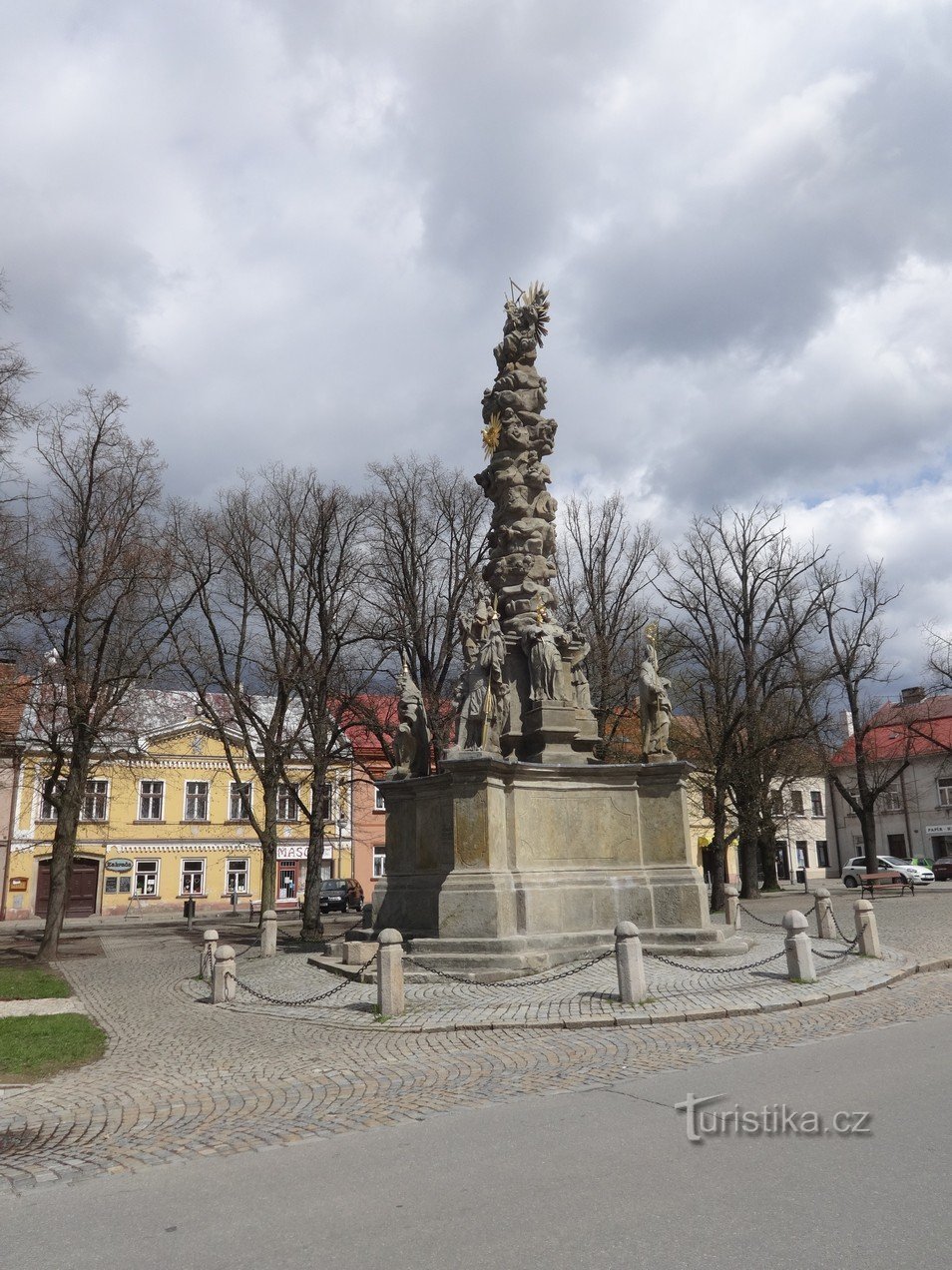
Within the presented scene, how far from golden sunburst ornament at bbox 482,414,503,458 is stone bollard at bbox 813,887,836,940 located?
9.72m

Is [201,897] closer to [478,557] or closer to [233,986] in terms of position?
[478,557]

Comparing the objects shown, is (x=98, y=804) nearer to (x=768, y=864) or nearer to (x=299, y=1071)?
(x=768, y=864)

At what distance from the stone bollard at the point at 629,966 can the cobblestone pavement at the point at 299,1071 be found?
0.88 meters

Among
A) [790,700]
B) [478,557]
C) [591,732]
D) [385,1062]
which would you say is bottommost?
[385,1062]

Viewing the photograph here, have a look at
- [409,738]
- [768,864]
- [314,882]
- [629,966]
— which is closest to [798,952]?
[629,966]

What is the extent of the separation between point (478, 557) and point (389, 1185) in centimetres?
2094

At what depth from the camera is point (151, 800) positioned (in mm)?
43750

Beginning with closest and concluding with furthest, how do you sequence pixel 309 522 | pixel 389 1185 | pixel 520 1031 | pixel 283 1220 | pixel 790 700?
pixel 283 1220
pixel 389 1185
pixel 520 1031
pixel 309 522
pixel 790 700

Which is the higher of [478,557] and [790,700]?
[478,557]

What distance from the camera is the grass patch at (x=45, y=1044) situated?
8.95m

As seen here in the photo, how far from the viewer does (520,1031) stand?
9.48 m

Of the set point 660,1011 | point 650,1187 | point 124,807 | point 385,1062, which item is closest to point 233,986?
point 385,1062

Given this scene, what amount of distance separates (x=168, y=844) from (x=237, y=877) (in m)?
3.73

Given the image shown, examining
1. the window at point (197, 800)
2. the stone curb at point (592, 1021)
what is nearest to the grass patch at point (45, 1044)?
the stone curb at point (592, 1021)
